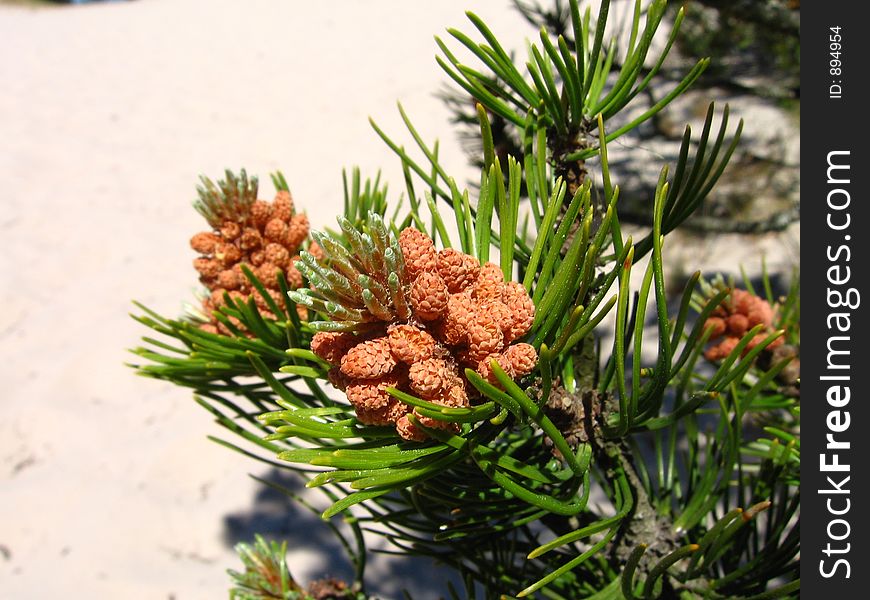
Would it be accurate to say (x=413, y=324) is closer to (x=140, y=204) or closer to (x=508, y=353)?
(x=508, y=353)

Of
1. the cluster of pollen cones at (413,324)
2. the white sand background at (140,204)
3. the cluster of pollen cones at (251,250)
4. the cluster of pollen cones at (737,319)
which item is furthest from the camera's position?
the white sand background at (140,204)

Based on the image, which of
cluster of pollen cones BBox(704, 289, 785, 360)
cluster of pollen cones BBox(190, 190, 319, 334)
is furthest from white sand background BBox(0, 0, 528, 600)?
cluster of pollen cones BBox(704, 289, 785, 360)

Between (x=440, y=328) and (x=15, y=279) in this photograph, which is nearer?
(x=440, y=328)

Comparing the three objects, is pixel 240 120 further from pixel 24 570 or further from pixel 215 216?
pixel 215 216
